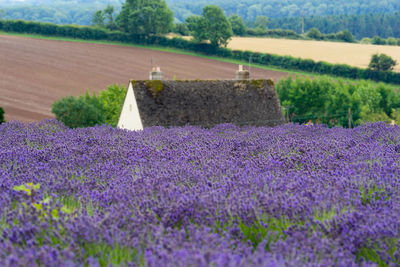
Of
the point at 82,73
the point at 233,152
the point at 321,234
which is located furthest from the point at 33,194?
the point at 82,73

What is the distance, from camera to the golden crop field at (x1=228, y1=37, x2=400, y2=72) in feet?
227

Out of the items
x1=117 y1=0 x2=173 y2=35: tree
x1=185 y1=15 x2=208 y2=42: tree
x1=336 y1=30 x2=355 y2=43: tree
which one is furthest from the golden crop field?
x1=117 y1=0 x2=173 y2=35: tree

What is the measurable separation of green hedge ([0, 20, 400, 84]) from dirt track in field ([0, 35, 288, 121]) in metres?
4.12

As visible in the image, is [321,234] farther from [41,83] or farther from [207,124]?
[41,83]

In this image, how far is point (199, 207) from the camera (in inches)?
120

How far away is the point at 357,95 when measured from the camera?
50.4 meters

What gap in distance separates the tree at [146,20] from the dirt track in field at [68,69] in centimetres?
573

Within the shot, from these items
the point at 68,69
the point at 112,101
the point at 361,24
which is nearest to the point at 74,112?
the point at 112,101

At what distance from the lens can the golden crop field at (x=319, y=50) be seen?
6919 cm

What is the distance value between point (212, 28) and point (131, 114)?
5389 cm

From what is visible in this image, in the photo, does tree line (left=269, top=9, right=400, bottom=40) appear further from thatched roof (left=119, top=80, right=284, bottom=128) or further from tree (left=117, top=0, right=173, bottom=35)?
thatched roof (left=119, top=80, right=284, bottom=128)

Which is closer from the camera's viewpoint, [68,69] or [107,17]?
[68,69]

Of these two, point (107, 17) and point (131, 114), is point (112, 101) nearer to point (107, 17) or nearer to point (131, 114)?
point (131, 114)

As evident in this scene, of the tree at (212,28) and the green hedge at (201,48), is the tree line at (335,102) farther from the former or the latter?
the tree at (212,28)
